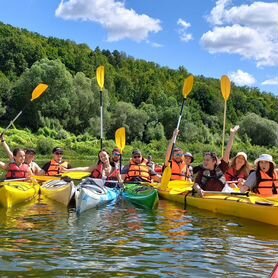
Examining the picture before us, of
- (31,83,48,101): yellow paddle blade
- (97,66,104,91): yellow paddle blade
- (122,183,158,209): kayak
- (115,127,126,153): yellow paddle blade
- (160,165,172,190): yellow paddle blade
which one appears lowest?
(122,183,158,209): kayak

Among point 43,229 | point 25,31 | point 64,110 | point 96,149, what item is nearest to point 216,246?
point 43,229

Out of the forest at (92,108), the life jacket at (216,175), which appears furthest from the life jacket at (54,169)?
the forest at (92,108)

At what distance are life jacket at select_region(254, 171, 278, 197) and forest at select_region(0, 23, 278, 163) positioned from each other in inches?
1042

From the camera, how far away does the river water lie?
5172 millimetres

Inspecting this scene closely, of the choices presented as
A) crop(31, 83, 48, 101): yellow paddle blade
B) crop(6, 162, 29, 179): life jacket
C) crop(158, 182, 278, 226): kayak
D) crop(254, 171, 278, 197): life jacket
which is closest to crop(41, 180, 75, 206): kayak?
crop(6, 162, 29, 179): life jacket

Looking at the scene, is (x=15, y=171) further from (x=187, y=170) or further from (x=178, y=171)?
(x=187, y=170)

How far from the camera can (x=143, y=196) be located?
9430 millimetres

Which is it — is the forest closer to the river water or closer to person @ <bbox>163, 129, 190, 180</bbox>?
person @ <bbox>163, 129, 190, 180</bbox>

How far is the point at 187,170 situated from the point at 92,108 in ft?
125

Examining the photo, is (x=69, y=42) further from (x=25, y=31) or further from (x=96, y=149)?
(x=96, y=149)

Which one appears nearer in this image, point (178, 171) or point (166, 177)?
point (166, 177)

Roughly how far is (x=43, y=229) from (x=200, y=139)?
46.7 meters

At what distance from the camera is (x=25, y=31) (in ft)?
270

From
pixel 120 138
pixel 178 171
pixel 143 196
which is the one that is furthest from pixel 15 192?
pixel 178 171
